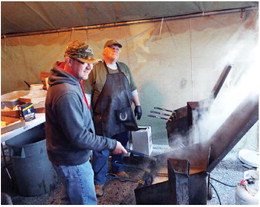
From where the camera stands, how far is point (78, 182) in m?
1.95

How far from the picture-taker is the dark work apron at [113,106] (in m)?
3.04

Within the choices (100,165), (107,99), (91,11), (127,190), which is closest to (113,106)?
(107,99)

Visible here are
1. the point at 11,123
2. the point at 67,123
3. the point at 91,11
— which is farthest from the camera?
the point at 91,11

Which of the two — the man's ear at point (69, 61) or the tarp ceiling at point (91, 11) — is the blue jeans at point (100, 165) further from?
the tarp ceiling at point (91, 11)

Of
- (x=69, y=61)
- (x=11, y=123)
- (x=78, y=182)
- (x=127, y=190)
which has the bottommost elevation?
(x=127, y=190)

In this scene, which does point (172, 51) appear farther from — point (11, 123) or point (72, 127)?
point (11, 123)

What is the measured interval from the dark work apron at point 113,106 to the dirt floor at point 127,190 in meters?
0.76

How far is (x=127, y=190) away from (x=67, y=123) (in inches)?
71.8

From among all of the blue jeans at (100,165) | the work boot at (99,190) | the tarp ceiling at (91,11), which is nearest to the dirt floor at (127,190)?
the work boot at (99,190)

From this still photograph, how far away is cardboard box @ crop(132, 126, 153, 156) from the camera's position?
384 cm

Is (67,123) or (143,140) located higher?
(67,123)

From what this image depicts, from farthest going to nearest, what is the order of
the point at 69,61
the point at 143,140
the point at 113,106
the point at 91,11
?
the point at 143,140, the point at 91,11, the point at 113,106, the point at 69,61

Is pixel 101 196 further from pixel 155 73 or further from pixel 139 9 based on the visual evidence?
pixel 139 9

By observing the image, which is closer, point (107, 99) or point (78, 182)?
point (78, 182)
